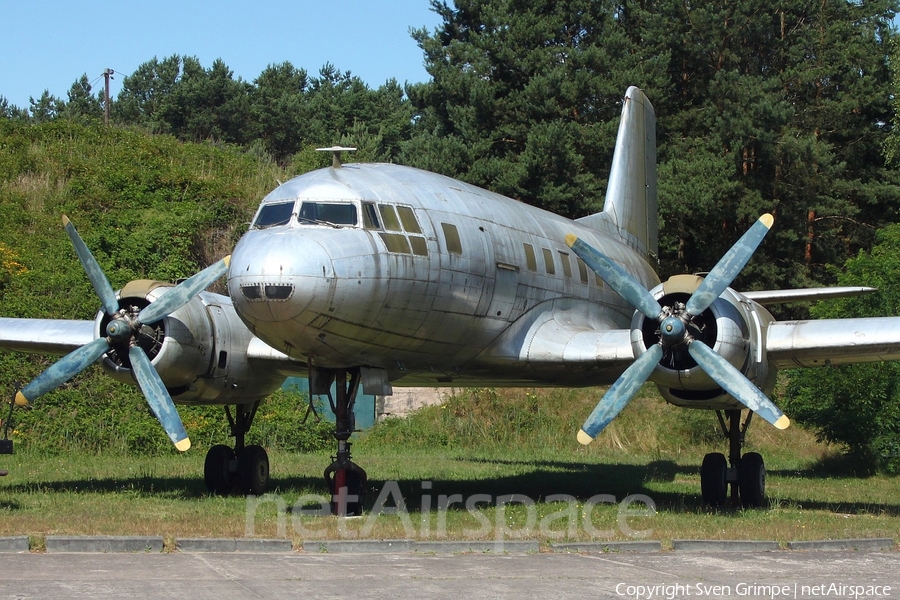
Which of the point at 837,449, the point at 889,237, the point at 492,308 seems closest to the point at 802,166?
the point at 889,237

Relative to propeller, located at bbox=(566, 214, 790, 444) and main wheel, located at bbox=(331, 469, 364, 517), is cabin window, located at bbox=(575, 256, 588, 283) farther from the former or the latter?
main wheel, located at bbox=(331, 469, 364, 517)

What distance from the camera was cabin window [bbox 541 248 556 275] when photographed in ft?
47.1

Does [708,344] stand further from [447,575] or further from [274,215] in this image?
[447,575]

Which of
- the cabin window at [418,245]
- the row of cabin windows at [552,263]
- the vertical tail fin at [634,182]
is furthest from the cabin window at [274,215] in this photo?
the vertical tail fin at [634,182]

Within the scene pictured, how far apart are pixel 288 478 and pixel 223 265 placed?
5603 millimetres

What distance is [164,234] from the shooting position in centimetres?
2739

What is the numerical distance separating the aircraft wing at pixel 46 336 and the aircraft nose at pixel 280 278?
4228 millimetres

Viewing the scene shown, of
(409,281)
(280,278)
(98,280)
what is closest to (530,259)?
(409,281)

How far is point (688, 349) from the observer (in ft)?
39.7

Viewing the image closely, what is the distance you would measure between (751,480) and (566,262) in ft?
12.7

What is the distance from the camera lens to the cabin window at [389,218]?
11.6 meters

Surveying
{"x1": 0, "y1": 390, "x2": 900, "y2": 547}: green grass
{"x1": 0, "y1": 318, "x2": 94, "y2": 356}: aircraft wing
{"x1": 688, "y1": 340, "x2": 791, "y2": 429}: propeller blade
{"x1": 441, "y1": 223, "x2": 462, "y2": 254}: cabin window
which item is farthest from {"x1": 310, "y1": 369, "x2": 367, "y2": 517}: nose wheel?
{"x1": 688, "y1": 340, "x2": 791, "y2": 429}: propeller blade

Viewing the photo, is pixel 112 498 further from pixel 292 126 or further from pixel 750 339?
pixel 292 126

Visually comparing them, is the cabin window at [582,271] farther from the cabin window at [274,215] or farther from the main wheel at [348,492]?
the cabin window at [274,215]
